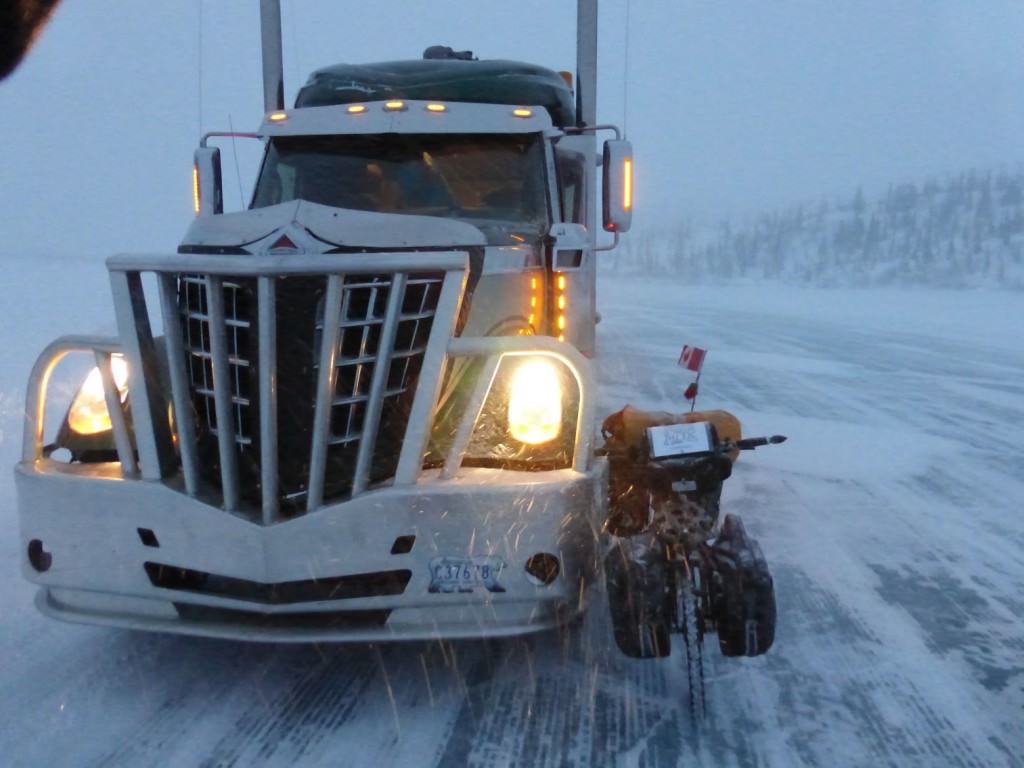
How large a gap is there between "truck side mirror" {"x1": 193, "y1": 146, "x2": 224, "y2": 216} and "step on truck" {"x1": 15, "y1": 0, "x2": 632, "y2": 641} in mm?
2589

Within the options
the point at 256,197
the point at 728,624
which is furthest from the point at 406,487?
the point at 256,197

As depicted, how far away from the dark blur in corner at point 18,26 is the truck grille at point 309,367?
3.39ft

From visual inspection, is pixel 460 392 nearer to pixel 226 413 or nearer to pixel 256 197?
pixel 226 413

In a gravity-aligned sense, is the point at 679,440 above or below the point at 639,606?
above

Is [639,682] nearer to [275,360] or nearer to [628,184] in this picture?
[275,360]

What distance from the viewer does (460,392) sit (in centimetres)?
396

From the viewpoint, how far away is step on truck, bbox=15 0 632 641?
3.40 metres

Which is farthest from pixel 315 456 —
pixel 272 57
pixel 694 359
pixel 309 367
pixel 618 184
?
pixel 694 359

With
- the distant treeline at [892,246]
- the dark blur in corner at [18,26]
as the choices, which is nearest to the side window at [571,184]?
the dark blur in corner at [18,26]

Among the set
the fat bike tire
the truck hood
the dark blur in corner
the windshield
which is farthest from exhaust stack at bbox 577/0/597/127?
the dark blur in corner

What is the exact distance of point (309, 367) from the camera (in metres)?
3.44

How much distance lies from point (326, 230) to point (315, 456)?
36.7 inches

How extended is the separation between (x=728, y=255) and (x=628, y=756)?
65.5 meters

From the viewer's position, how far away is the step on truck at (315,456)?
3402 millimetres
